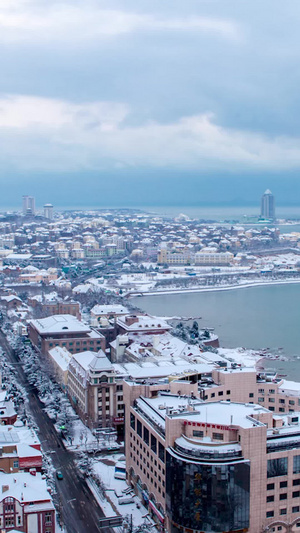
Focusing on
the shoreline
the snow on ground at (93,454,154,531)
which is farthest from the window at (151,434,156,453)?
the shoreline

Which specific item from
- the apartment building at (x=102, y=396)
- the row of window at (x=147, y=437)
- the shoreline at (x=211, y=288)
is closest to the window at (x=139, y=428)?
the row of window at (x=147, y=437)

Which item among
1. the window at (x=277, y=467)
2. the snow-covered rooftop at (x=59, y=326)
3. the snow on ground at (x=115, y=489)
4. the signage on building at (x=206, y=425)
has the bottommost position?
the snow on ground at (x=115, y=489)

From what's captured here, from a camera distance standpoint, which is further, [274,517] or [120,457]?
[120,457]

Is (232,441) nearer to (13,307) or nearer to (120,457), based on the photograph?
(120,457)

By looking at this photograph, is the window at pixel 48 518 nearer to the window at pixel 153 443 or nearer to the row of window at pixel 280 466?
the window at pixel 153 443

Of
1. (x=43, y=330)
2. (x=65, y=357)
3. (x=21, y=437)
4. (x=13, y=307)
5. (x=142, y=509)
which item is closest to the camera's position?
(x=142, y=509)

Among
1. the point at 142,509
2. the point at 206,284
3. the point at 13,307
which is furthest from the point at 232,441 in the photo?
the point at 206,284
